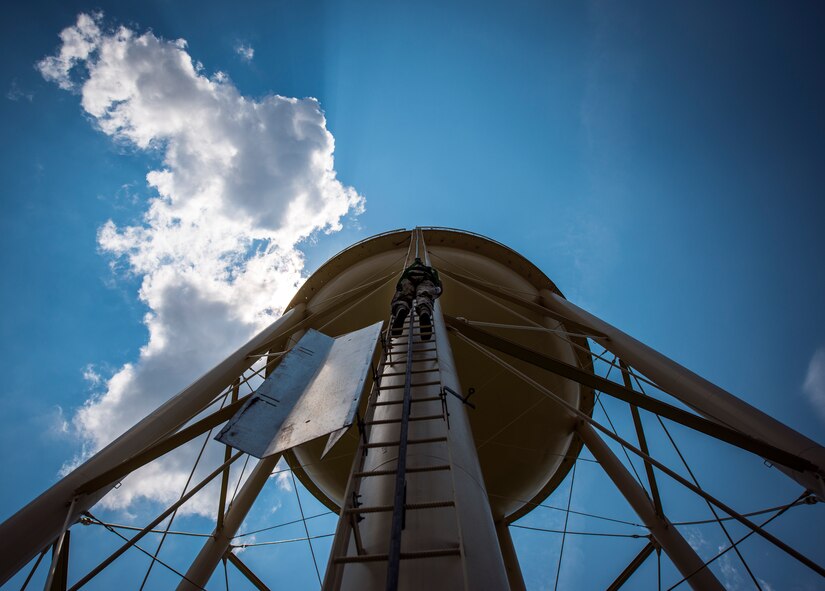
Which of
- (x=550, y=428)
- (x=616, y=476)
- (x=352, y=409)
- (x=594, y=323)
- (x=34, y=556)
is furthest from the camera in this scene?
(x=550, y=428)

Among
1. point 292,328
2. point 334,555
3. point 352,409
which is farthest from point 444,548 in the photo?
point 292,328

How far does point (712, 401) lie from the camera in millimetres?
5238

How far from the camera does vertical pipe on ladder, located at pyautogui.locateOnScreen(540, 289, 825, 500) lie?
4.36 m

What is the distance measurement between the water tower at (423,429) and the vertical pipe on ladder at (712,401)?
0.02 meters

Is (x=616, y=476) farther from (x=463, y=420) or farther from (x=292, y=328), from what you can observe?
(x=292, y=328)

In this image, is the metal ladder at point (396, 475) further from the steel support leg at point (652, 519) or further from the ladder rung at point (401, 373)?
the steel support leg at point (652, 519)

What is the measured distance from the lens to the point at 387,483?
3.54 meters

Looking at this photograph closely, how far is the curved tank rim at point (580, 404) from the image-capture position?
942cm

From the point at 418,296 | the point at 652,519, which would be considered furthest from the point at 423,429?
the point at 652,519

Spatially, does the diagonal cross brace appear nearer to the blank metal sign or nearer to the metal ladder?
the metal ladder

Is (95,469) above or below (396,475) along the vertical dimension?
above

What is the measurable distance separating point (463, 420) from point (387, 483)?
1.11 m

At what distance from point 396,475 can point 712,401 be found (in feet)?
14.2

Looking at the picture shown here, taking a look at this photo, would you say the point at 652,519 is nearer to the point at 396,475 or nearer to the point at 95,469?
the point at 396,475
